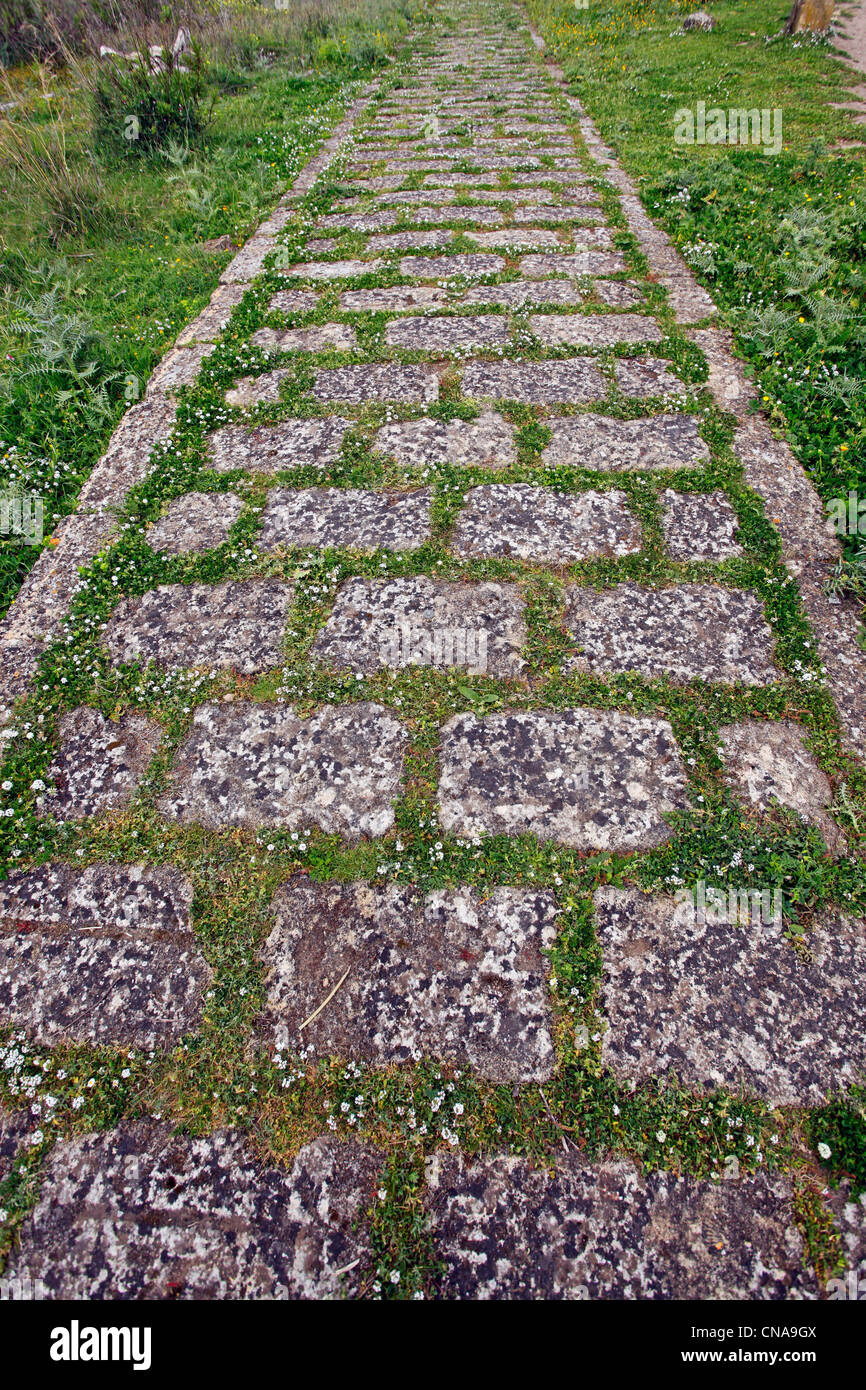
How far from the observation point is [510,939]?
91.2 inches

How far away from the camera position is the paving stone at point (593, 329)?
4.84m

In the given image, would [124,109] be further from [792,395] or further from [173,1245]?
[173,1245]

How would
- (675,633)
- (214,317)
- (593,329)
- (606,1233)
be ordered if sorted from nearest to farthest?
(606,1233), (675,633), (593,329), (214,317)

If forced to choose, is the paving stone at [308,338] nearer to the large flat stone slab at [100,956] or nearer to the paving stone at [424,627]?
the paving stone at [424,627]

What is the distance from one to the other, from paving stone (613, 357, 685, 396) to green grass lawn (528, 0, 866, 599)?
0.59 meters

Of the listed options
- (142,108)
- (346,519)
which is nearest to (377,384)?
(346,519)

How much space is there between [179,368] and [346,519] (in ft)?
7.31

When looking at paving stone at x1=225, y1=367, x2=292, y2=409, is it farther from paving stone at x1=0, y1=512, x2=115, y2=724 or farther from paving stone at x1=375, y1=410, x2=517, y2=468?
paving stone at x1=0, y1=512, x2=115, y2=724

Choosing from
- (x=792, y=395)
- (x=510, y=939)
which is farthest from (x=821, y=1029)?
(x=792, y=395)

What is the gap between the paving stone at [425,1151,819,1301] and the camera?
1.75 meters

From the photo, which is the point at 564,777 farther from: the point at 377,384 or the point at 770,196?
the point at 770,196

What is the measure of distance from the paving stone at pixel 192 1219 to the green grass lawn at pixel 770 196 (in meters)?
3.46

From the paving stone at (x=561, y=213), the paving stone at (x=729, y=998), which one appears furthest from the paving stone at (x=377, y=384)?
the paving stone at (x=729, y=998)

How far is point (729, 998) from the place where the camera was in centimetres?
218
